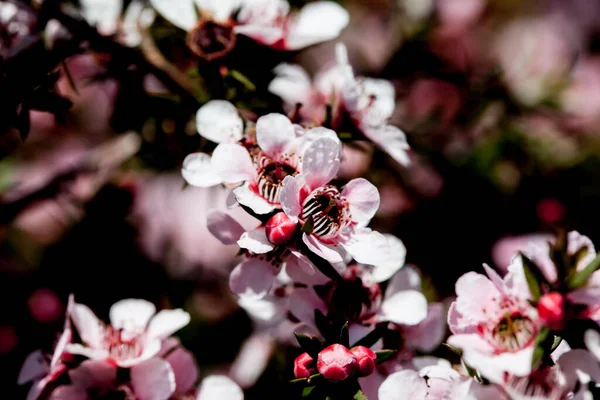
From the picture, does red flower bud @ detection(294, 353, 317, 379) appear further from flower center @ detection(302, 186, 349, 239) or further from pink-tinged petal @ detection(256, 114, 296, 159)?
pink-tinged petal @ detection(256, 114, 296, 159)

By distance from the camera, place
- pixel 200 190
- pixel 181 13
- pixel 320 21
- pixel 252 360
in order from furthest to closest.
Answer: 1. pixel 200 190
2. pixel 252 360
3. pixel 320 21
4. pixel 181 13

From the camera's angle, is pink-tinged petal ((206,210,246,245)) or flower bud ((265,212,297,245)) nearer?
flower bud ((265,212,297,245))

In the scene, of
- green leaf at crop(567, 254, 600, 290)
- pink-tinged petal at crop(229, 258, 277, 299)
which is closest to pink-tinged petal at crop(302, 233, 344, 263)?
pink-tinged petal at crop(229, 258, 277, 299)

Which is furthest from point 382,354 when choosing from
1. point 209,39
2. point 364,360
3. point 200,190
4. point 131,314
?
point 200,190

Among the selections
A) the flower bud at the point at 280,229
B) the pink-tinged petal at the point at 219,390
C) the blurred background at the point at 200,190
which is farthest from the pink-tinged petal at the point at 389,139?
the pink-tinged petal at the point at 219,390

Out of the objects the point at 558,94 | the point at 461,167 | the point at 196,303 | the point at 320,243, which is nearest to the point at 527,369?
the point at 320,243

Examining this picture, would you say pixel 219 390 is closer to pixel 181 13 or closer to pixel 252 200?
pixel 252 200
